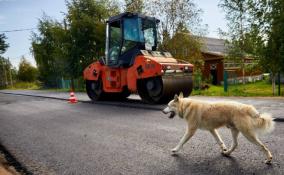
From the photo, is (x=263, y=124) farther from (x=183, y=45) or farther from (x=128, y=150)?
(x=183, y=45)

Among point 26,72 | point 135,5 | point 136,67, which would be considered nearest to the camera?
point 136,67

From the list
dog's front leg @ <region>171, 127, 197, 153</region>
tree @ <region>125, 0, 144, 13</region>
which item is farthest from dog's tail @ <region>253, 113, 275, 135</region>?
tree @ <region>125, 0, 144, 13</region>

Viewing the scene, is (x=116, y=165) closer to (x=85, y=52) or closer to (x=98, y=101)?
(x=98, y=101)

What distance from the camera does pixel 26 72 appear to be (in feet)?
257

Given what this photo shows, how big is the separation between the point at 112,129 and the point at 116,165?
3141 mm

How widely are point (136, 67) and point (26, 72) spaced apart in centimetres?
7180

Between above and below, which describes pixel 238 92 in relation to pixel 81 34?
below

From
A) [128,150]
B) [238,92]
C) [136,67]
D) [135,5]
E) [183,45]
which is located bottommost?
[238,92]

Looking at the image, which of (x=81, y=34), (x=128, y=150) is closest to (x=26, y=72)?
(x=81, y=34)

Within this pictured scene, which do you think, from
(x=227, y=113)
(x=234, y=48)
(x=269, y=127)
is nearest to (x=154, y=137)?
(x=227, y=113)

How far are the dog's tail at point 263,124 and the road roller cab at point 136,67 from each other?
7332 mm

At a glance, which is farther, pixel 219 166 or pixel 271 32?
pixel 271 32

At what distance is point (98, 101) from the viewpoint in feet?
50.9

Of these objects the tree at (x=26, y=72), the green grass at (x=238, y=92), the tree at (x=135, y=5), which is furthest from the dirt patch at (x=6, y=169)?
the tree at (x=26, y=72)
